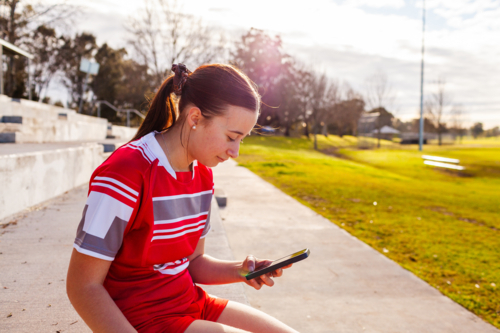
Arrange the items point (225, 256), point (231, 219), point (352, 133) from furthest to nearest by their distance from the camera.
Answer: point (352, 133), point (231, 219), point (225, 256)

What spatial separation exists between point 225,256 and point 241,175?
8554 mm

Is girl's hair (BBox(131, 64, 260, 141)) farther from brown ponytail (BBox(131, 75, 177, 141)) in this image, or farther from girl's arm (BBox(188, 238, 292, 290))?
girl's arm (BBox(188, 238, 292, 290))

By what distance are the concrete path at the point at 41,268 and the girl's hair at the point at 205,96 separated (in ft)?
3.67

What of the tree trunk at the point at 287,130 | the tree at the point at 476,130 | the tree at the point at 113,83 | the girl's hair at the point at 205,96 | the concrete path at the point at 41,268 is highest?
the tree at the point at 113,83

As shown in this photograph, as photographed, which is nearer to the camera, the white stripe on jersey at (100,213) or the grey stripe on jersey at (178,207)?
the white stripe on jersey at (100,213)

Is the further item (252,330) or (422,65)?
(422,65)

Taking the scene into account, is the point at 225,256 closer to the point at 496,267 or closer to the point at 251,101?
the point at 251,101

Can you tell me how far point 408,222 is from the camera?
7.22m

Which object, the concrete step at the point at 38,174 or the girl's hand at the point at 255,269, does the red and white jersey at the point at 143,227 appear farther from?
the concrete step at the point at 38,174

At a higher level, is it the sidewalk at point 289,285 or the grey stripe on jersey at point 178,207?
the grey stripe on jersey at point 178,207

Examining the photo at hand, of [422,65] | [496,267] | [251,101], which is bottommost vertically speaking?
[496,267]

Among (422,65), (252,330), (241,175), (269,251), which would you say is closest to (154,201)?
(252,330)

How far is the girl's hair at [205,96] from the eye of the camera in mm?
1370

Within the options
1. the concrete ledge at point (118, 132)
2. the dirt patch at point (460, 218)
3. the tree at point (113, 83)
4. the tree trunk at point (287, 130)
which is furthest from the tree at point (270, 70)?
the dirt patch at point (460, 218)
